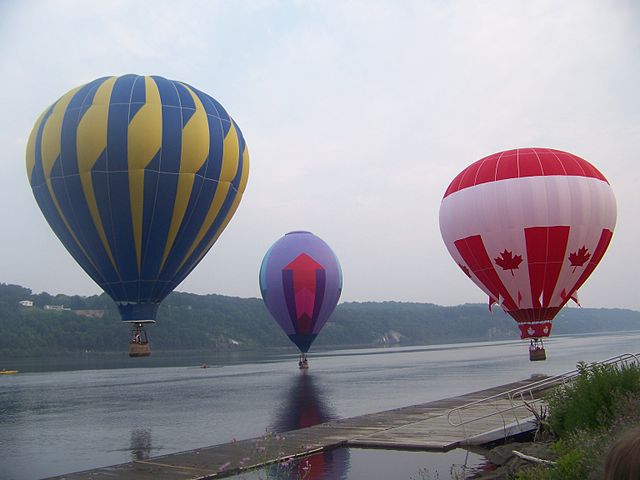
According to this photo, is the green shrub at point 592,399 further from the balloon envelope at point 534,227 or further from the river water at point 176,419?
the balloon envelope at point 534,227

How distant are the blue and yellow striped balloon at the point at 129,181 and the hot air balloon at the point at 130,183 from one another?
38mm

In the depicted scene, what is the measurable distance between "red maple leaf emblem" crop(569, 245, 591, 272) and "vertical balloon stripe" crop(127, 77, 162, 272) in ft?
58.9

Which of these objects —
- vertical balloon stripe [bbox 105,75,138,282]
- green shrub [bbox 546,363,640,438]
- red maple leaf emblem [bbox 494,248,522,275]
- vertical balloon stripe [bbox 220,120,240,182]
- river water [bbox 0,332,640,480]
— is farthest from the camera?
red maple leaf emblem [bbox 494,248,522,275]

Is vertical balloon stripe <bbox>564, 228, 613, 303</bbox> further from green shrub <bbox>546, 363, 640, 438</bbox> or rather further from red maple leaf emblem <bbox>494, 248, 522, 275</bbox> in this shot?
green shrub <bbox>546, 363, 640, 438</bbox>

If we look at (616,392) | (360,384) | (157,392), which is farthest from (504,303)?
(157,392)

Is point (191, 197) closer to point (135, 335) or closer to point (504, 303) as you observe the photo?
point (135, 335)

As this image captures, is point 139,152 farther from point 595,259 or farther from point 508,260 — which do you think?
point 595,259

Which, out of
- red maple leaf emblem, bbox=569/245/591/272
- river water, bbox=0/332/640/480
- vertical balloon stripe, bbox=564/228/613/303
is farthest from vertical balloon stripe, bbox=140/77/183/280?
vertical balloon stripe, bbox=564/228/613/303

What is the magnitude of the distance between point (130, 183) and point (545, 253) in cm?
1738

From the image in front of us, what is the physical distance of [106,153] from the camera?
87.1ft

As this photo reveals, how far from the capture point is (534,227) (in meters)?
30.0

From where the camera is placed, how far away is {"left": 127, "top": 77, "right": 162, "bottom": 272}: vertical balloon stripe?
26.5m

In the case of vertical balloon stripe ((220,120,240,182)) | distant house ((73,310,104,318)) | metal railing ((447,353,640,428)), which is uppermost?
distant house ((73,310,104,318))

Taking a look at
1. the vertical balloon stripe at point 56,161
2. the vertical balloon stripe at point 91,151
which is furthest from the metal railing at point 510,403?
the vertical balloon stripe at point 56,161
